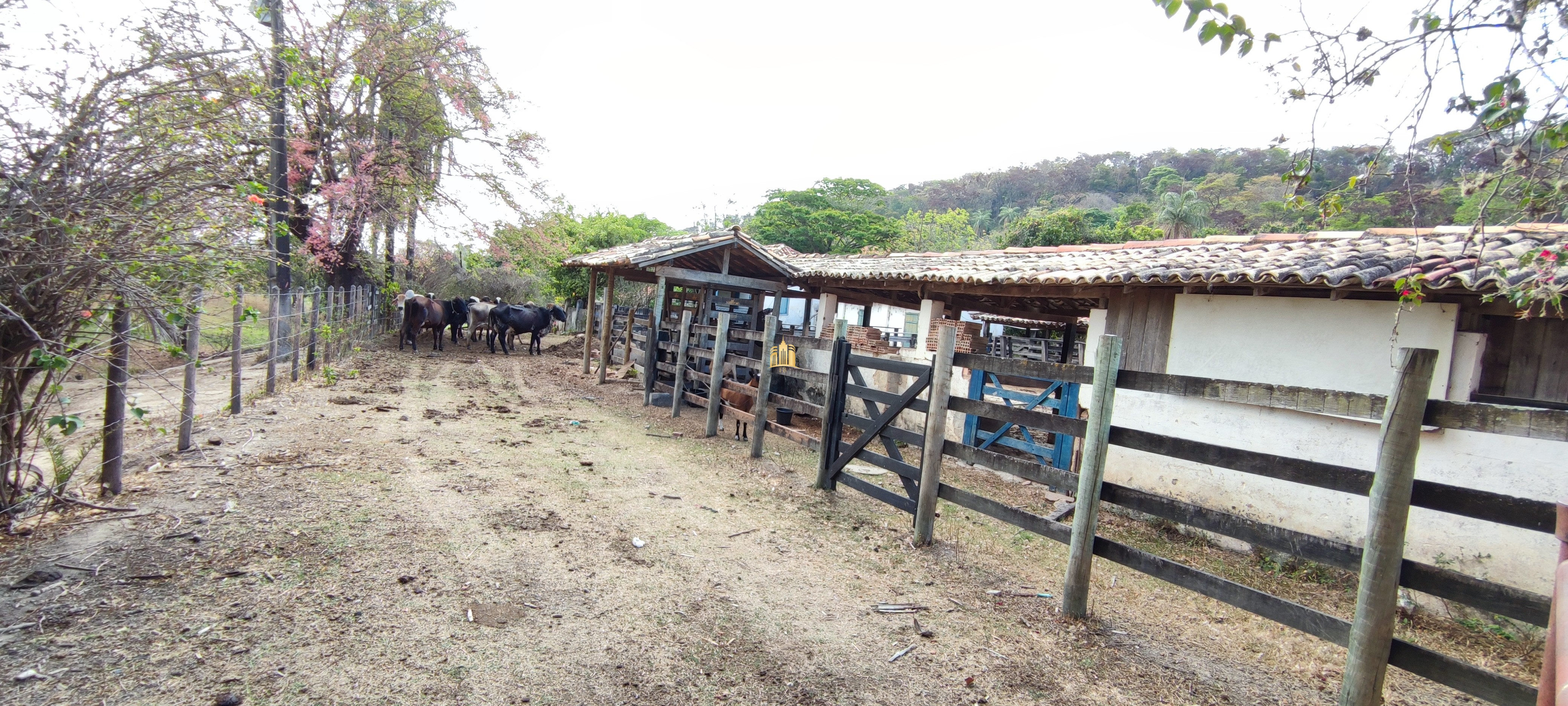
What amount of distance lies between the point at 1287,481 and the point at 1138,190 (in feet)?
218

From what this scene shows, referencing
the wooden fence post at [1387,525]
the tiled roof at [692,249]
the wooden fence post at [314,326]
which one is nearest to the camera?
the wooden fence post at [1387,525]

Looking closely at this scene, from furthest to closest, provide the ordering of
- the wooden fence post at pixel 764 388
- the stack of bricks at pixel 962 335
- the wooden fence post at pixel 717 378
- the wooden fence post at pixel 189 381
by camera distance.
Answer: the stack of bricks at pixel 962 335 < the wooden fence post at pixel 717 378 < the wooden fence post at pixel 764 388 < the wooden fence post at pixel 189 381

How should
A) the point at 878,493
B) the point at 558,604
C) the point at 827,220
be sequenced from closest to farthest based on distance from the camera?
the point at 558,604
the point at 878,493
the point at 827,220

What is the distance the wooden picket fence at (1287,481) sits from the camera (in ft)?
7.89

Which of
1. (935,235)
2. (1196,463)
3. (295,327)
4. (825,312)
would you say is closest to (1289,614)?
(1196,463)

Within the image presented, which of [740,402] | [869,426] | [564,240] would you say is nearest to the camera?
[869,426]

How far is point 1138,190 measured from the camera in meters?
61.5

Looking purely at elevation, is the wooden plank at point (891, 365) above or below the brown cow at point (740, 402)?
above

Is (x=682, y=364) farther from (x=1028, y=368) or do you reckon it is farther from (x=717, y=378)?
(x=1028, y=368)

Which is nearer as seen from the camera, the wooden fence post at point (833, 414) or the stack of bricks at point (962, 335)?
the wooden fence post at point (833, 414)

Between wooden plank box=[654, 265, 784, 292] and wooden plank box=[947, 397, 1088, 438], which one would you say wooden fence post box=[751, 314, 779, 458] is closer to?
wooden plank box=[947, 397, 1088, 438]

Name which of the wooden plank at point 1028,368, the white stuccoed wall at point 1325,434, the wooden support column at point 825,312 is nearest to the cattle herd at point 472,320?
the wooden support column at point 825,312

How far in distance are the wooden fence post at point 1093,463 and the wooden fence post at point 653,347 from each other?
7.66 m

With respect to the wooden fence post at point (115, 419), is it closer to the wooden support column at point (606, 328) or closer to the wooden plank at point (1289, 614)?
the wooden plank at point (1289, 614)
